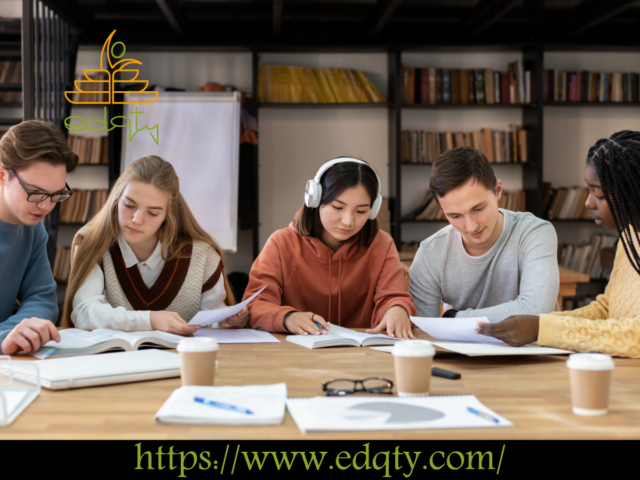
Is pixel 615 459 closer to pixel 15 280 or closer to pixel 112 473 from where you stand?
pixel 112 473

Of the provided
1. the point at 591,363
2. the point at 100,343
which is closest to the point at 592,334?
the point at 591,363

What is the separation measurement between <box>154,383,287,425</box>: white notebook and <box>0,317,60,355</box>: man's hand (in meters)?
0.57

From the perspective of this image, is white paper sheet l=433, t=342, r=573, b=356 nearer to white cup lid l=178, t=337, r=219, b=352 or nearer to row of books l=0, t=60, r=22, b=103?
white cup lid l=178, t=337, r=219, b=352

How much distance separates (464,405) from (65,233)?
4528mm

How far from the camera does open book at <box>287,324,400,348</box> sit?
1525mm

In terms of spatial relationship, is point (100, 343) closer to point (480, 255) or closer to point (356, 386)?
point (356, 386)

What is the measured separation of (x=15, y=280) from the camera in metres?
1.80

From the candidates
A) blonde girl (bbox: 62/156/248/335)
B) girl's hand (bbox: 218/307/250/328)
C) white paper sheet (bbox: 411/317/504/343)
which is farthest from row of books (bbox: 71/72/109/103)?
white paper sheet (bbox: 411/317/504/343)

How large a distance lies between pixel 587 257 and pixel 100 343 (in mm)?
4538

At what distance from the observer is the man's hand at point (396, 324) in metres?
1.67

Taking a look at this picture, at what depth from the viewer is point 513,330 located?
1382 mm

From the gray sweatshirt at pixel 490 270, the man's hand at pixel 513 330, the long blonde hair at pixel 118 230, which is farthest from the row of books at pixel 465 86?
the man's hand at pixel 513 330

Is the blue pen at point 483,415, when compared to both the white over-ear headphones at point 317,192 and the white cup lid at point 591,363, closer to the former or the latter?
the white cup lid at point 591,363

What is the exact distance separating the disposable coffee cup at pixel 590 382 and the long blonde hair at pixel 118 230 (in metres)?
1.38
